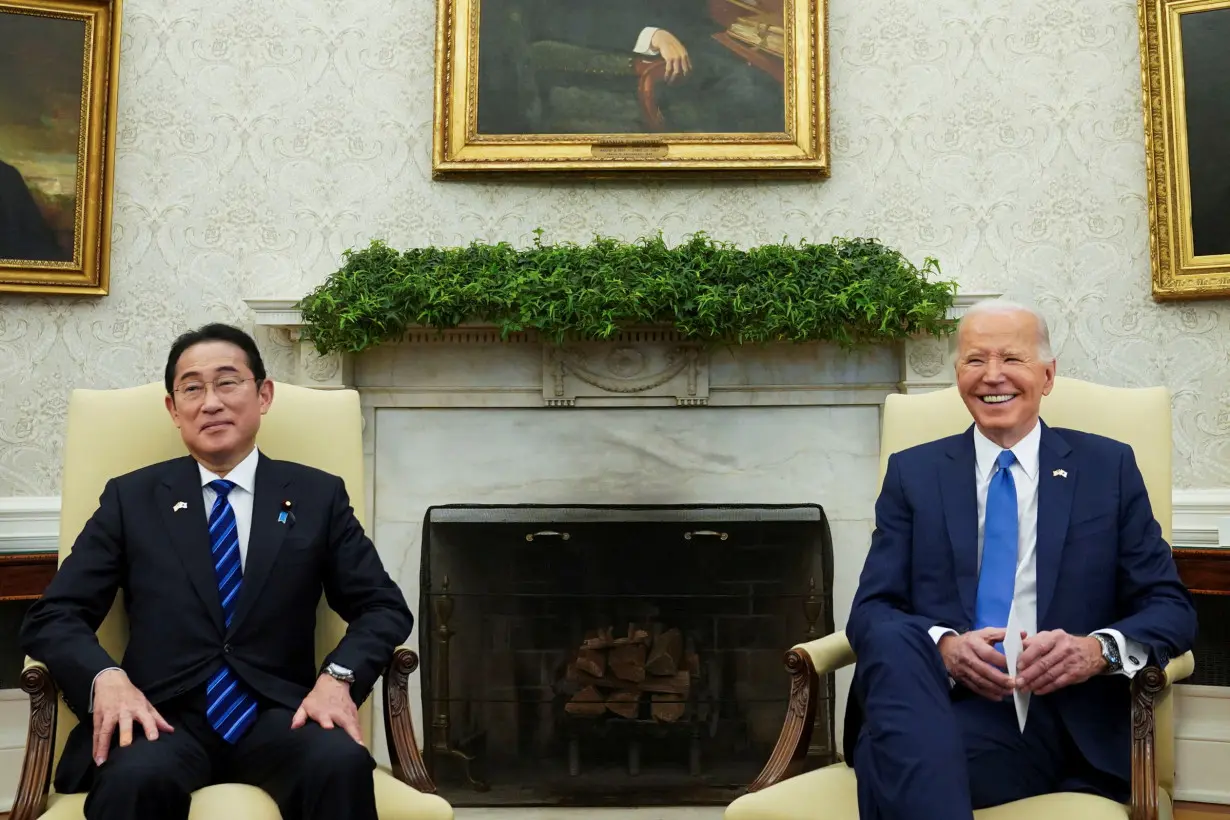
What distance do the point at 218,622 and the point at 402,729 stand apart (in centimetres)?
45

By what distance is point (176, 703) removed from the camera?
2131 millimetres

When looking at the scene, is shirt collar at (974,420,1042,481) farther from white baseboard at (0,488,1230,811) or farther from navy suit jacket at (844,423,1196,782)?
white baseboard at (0,488,1230,811)

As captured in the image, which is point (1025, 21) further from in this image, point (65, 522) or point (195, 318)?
point (65, 522)

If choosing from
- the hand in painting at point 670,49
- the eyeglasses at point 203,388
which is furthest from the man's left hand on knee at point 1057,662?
the hand in painting at point 670,49

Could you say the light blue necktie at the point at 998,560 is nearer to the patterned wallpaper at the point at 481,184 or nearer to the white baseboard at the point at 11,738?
the patterned wallpaper at the point at 481,184

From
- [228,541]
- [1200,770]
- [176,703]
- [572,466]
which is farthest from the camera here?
[572,466]

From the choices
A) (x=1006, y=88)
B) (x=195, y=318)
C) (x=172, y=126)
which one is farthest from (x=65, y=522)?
(x=1006, y=88)

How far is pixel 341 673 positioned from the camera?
2117 mm

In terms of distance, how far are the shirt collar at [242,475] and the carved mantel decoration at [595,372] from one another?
135 cm

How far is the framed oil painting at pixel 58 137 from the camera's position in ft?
12.4

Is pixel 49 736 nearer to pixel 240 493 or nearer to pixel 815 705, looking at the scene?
pixel 240 493

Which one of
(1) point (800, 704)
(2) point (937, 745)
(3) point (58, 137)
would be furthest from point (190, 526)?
(3) point (58, 137)

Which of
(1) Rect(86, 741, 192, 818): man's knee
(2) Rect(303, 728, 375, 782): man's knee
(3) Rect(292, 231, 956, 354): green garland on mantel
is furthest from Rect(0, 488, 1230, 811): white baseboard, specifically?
(2) Rect(303, 728, 375, 782): man's knee

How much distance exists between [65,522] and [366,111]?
81.9 inches
